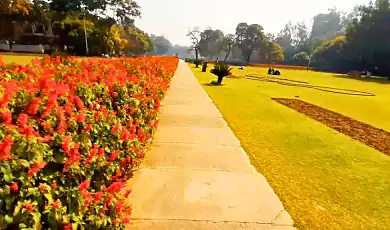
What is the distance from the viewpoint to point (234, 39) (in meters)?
97.2

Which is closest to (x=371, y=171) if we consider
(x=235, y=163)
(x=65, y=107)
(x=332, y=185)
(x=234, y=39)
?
(x=332, y=185)

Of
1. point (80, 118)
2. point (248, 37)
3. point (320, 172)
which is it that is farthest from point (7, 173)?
point (248, 37)

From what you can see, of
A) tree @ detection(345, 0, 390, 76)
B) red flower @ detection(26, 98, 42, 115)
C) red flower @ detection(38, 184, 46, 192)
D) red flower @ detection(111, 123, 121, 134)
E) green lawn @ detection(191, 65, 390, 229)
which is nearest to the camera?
red flower @ detection(38, 184, 46, 192)

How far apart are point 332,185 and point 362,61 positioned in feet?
222

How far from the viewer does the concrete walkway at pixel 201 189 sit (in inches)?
125

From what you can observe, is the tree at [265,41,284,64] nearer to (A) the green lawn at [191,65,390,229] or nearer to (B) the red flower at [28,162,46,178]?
(A) the green lawn at [191,65,390,229]

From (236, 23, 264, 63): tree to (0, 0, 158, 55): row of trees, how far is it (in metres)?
44.3

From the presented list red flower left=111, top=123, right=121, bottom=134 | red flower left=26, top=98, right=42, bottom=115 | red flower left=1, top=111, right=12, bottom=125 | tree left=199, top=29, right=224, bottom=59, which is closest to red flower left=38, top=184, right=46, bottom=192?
red flower left=1, top=111, right=12, bottom=125

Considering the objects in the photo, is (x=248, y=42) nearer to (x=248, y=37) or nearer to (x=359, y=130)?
(x=248, y=37)

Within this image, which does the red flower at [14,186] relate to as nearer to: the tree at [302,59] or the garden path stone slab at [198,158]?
the garden path stone slab at [198,158]

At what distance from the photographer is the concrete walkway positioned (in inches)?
125

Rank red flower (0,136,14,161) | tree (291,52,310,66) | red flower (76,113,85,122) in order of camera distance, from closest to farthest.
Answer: red flower (0,136,14,161), red flower (76,113,85,122), tree (291,52,310,66)

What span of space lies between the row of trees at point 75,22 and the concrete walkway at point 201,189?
45.8m

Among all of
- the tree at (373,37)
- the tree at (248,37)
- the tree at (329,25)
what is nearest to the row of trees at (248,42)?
the tree at (248,37)
